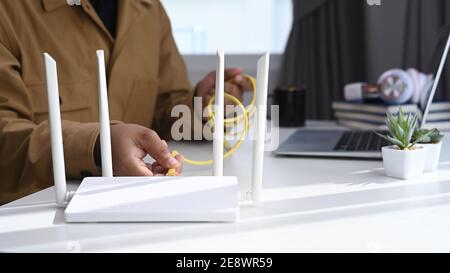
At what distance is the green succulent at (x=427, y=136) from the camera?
2.68ft

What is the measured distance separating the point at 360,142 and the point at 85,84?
0.57 m

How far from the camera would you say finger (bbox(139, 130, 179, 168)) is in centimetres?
73

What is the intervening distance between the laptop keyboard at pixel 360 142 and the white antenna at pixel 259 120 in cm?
42

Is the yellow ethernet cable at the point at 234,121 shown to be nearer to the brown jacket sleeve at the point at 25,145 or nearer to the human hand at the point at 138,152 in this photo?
the human hand at the point at 138,152

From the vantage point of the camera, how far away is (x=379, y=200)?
0.69m

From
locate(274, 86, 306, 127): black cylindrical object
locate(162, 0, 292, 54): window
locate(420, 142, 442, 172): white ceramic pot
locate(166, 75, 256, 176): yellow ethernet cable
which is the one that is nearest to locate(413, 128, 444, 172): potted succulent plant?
locate(420, 142, 442, 172): white ceramic pot

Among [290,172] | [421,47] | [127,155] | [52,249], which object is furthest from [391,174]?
[421,47]

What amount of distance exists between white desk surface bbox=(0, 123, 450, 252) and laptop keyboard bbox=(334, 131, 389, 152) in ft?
0.81

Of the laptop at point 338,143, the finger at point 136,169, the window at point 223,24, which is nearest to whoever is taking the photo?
the finger at point 136,169

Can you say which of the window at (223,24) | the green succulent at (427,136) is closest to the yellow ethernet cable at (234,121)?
the green succulent at (427,136)

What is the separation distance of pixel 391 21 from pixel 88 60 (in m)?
1.19

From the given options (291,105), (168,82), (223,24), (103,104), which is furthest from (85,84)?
(223,24)

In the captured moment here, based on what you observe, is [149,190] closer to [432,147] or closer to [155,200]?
[155,200]
